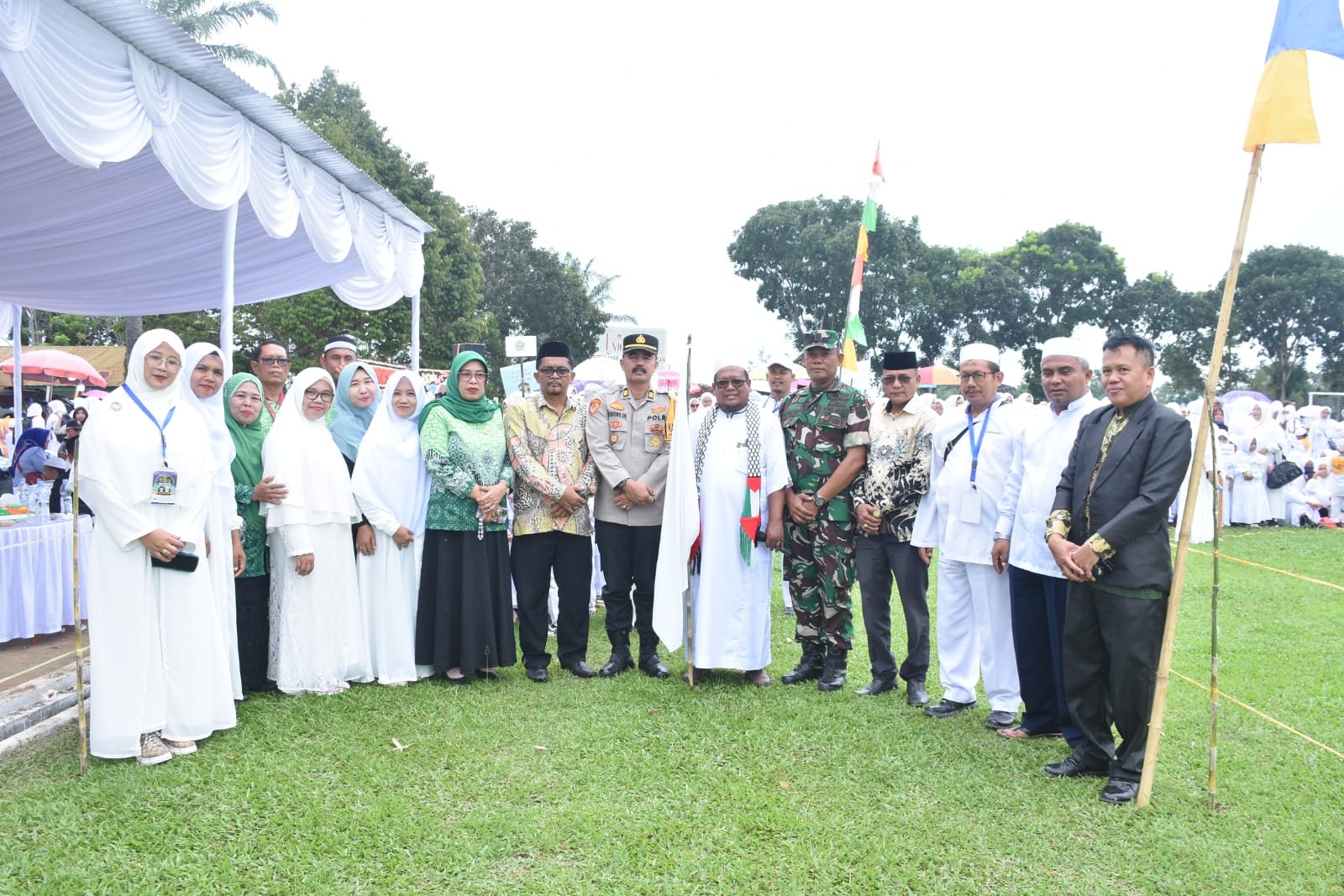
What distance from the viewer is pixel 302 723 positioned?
161 inches

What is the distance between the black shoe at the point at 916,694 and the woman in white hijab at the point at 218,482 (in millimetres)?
3496

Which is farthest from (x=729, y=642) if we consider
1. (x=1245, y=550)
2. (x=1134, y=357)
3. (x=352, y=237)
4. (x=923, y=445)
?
(x=1245, y=550)

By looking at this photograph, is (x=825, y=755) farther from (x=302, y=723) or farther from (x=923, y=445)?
(x=302, y=723)

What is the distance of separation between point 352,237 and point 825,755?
6.20 meters

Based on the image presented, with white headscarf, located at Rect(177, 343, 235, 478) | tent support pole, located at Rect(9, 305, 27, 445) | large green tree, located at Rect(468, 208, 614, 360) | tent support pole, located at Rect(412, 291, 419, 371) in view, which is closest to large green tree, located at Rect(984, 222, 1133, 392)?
large green tree, located at Rect(468, 208, 614, 360)

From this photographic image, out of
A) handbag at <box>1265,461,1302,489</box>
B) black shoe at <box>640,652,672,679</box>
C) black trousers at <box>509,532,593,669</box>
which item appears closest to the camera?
black trousers at <box>509,532,593,669</box>

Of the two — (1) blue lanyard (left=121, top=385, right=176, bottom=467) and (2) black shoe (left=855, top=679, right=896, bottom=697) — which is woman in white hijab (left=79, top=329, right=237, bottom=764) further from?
(2) black shoe (left=855, top=679, right=896, bottom=697)

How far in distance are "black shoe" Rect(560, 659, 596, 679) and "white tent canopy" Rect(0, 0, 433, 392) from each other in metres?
3.17

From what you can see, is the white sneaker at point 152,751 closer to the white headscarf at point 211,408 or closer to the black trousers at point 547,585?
the white headscarf at point 211,408

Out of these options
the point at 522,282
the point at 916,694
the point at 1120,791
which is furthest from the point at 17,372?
the point at 522,282

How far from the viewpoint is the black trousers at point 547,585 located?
495 centimetres

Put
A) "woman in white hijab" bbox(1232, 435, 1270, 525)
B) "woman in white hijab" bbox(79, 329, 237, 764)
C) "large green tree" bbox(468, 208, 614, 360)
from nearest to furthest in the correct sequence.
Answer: "woman in white hijab" bbox(79, 329, 237, 764)
"woman in white hijab" bbox(1232, 435, 1270, 525)
"large green tree" bbox(468, 208, 614, 360)

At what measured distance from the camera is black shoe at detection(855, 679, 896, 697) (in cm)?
472

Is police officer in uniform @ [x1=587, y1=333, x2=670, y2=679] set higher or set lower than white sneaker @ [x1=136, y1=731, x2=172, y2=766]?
higher
